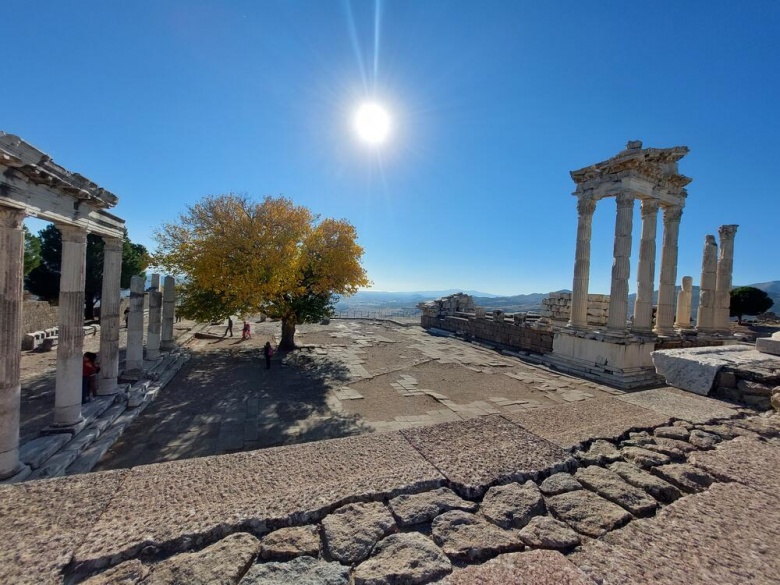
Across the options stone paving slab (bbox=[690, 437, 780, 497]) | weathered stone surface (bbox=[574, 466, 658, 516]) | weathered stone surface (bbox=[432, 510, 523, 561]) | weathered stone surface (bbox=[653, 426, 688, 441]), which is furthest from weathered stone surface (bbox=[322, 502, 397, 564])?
weathered stone surface (bbox=[653, 426, 688, 441])

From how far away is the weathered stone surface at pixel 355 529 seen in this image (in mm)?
1667

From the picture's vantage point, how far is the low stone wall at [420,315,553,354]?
14492mm

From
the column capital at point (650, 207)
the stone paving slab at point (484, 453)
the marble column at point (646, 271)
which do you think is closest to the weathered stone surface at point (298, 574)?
the stone paving slab at point (484, 453)

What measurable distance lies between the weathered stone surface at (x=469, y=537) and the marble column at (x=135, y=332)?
10.1m

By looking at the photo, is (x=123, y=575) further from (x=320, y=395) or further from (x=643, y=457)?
(x=320, y=395)

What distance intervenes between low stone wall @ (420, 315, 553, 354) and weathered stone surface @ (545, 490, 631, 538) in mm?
12908

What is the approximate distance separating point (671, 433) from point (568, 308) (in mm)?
13387

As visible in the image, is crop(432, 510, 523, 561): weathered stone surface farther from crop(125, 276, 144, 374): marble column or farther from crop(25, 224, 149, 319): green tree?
crop(25, 224, 149, 319): green tree

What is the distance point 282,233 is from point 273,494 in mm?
11064

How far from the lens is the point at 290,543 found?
5.54 ft

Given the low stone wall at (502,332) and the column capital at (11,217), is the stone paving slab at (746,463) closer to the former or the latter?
the column capital at (11,217)

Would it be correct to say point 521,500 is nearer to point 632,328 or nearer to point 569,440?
point 569,440

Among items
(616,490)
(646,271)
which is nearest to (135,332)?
(616,490)

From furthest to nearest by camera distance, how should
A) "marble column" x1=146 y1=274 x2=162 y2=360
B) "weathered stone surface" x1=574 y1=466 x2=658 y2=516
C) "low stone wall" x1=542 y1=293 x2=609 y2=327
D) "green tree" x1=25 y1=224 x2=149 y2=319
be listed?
"green tree" x1=25 y1=224 x2=149 y2=319
"low stone wall" x1=542 y1=293 x2=609 y2=327
"marble column" x1=146 y1=274 x2=162 y2=360
"weathered stone surface" x1=574 y1=466 x2=658 y2=516
